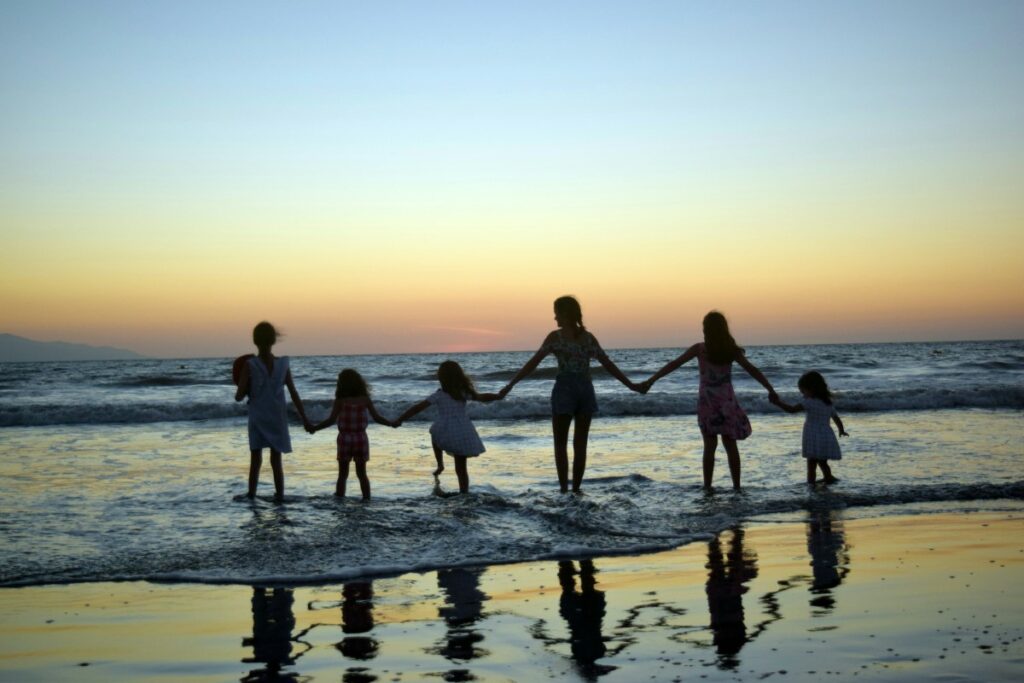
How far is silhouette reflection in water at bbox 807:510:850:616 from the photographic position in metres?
5.23

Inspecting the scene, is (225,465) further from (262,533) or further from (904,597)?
(904,597)

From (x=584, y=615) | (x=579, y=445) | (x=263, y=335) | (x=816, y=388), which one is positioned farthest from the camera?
(x=816, y=388)

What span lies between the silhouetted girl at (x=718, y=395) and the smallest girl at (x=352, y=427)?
3.08 metres

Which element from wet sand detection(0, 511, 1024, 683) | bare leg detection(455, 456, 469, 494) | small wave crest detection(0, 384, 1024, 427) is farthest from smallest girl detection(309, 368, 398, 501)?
small wave crest detection(0, 384, 1024, 427)

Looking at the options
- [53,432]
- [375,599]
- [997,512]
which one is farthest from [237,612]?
[53,432]

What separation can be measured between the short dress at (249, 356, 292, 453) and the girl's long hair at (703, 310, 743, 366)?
4524mm

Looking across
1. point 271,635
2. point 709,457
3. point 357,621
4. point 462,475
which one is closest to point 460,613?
point 357,621

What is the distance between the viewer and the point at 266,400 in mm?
9484

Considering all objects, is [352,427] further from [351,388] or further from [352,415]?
[351,388]

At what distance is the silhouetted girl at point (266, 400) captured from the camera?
30.9 feet

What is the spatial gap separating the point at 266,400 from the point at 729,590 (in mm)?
5668

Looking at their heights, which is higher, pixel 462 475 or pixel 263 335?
pixel 263 335

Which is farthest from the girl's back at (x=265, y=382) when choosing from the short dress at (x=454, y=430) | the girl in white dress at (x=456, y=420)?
the short dress at (x=454, y=430)

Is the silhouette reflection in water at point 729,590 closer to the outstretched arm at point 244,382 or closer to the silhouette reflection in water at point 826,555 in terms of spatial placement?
the silhouette reflection in water at point 826,555
